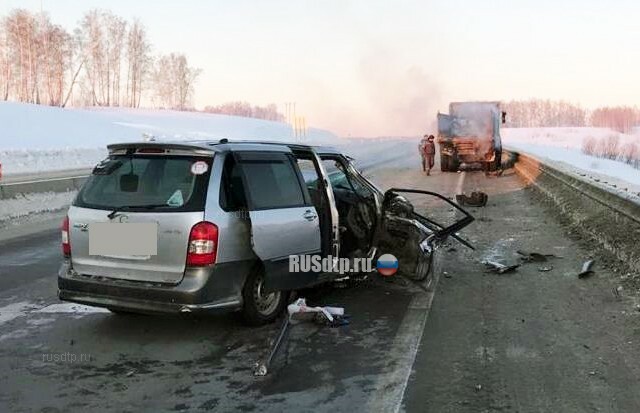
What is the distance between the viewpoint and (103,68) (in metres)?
94.2

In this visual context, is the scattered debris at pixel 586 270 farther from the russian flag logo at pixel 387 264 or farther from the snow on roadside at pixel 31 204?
the snow on roadside at pixel 31 204

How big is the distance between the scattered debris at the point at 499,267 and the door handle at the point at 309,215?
2822 millimetres

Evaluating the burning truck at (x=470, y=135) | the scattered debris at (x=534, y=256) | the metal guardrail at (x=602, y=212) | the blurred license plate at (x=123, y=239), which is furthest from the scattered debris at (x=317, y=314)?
the burning truck at (x=470, y=135)

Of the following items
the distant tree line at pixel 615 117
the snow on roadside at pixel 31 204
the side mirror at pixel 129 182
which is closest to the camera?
the side mirror at pixel 129 182

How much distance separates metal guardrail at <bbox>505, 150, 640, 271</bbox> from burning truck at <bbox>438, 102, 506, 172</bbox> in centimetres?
1068

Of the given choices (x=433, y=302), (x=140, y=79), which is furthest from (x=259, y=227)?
(x=140, y=79)

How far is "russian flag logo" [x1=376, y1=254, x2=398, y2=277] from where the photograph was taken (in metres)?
6.44

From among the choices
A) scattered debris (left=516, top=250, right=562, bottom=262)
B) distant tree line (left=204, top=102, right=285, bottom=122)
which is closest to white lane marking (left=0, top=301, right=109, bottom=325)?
scattered debris (left=516, top=250, right=562, bottom=262)

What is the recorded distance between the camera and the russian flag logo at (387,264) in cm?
644

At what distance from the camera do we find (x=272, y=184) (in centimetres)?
532

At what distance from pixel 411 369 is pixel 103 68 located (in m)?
98.5

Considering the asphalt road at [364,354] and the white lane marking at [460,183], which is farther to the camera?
the white lane marking at [460,183]

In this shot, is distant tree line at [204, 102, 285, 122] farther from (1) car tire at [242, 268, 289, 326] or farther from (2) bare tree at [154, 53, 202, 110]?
(1) car tire at [242, 268, 289, 326]

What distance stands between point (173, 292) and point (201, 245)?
402mm
